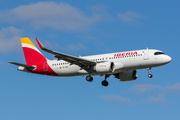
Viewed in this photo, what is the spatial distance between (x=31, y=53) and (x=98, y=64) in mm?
13866

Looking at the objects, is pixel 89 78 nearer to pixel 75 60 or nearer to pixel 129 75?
pixel 75 60

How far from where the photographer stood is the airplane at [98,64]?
47500mm

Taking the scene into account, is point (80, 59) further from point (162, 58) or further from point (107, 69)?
point (162, 58)

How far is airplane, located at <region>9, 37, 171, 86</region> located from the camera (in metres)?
47.5

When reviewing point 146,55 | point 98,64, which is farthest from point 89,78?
point 146,55

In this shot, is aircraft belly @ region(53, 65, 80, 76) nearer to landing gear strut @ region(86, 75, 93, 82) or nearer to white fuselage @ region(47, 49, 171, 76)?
white fuselage @ region(47, 49, 171, 76)

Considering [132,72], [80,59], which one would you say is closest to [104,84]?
[132,72]

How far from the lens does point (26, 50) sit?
189ft

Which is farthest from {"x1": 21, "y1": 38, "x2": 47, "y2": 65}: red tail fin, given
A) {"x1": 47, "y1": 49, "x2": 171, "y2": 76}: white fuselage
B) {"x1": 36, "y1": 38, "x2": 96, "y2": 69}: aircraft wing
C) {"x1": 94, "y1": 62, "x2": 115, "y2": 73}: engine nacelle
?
{"x1": 94, "y1": 62, "x2": 115, "y2": 73}: engine nacelle

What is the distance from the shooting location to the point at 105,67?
159 feet

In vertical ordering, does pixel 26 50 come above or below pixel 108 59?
above

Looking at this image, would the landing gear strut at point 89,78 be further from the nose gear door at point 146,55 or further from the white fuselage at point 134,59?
the nose gear door at point 146,55

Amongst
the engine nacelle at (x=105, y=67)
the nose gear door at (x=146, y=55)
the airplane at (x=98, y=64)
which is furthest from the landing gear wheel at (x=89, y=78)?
the nose gear door at (x=146, y=55)

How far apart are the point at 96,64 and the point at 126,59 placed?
4.69 metres
